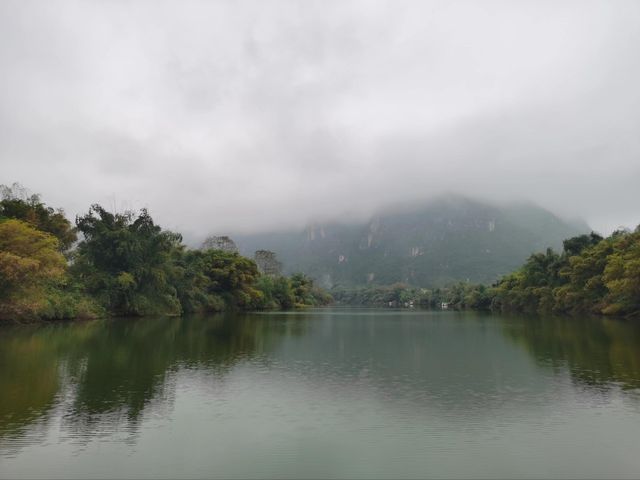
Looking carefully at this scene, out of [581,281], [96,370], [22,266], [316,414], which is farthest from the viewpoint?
[581,281]

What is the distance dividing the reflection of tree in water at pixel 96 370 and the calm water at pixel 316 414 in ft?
0.28

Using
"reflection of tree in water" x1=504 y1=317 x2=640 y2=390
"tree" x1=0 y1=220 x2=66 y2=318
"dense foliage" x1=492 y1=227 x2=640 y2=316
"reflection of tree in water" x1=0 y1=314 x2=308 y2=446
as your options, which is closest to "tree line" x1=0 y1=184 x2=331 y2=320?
"tree" x1=0 y1=220 x2=66 y2=318

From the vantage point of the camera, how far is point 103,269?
2397 inches

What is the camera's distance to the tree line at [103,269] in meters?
39.7

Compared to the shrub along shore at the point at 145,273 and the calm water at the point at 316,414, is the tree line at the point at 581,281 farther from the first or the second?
the calm water at the point at 316,414

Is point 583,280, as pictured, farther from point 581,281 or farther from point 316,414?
point 316,414

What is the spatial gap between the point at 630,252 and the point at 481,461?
2275 inches

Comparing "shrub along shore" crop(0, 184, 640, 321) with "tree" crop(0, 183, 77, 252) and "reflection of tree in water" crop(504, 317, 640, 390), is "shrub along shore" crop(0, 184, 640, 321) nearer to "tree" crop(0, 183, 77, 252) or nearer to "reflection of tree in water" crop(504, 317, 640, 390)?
"tree" crop(0, 183, 77, 252)

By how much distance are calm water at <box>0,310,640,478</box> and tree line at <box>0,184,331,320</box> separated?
15953mm

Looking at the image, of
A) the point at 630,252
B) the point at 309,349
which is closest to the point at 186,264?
the point at 309,349

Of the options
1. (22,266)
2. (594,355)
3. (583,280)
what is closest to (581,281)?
(583,280)

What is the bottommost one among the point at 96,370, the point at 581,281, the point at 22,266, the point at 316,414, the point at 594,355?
the point at 316,414

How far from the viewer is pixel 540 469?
372 inches

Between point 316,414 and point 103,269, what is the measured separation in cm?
5365
